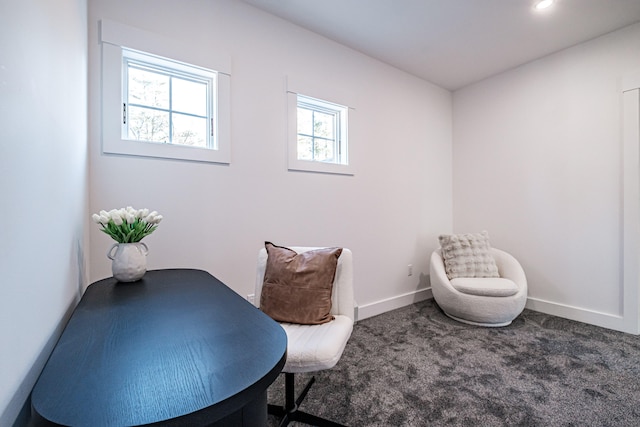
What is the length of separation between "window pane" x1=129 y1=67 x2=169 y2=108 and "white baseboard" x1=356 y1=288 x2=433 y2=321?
237 centimetres

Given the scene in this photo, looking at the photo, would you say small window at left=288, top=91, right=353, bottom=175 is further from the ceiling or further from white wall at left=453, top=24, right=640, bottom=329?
white wall at left=453, top=24, right=640, bottom=329

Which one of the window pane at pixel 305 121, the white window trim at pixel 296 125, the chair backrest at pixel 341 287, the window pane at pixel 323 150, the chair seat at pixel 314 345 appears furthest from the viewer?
the window pane at pixel 323 150

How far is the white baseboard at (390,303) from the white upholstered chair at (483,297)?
17.1 inches

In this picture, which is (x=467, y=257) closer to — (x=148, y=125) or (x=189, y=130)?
(x=189, y=130)

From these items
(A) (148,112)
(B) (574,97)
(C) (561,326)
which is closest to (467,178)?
(B) (574,97)

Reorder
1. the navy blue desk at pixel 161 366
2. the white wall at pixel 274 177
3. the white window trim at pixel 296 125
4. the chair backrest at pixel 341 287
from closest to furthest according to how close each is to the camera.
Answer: the navy blue desk at pixel 161 366, the chair backrest at pixel 341 287, the white wall at pixel 274 177, the white window trim at pixel 296 125

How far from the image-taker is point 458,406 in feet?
5.03

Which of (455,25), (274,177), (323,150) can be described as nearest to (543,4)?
(455,25)

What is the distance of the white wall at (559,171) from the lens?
2.55 metres

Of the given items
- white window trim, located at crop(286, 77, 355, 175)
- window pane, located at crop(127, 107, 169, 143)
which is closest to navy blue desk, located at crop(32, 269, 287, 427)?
window pane, located at crop(127, 107, 169, 143)

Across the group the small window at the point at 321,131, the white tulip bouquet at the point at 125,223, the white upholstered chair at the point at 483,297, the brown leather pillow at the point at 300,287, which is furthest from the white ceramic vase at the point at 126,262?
the white upholstered chair at the point at 483,297

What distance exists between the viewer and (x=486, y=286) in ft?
8.34

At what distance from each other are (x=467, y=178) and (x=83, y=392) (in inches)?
158

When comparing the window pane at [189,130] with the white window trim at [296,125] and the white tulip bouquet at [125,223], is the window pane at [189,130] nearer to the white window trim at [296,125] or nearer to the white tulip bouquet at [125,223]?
the white window trim at [296,125]
